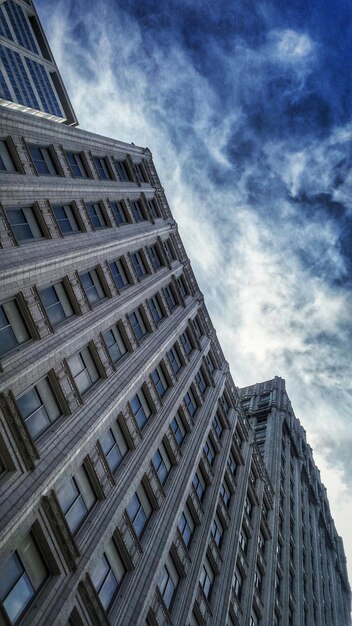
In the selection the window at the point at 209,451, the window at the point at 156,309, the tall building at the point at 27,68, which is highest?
the tall building at the point at 27,68

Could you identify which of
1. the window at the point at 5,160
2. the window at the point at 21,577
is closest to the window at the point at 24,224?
the window at the point at 5,160

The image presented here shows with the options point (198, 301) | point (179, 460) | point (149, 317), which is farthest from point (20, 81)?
point (179, 460)

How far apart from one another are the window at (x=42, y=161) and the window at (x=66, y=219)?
2205mm

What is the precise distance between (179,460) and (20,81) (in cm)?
14281

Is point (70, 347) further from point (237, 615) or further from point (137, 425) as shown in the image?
point (237, 615)

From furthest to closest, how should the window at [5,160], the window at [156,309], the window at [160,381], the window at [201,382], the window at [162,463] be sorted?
the window at [201,382]
the window at [156,309]
the window at [160,381]
the window at [162,463]
the window at [5,160]

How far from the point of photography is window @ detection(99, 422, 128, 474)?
22.2 meters

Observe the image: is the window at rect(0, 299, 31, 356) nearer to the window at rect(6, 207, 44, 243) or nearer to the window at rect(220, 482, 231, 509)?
the window at rect(6, 207, 44, 243)

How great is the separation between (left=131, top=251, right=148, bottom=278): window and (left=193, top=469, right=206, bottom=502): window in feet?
51.4

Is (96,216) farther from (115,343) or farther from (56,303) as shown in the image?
(56,303)

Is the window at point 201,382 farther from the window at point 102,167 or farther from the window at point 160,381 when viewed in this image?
the window at point 102,167

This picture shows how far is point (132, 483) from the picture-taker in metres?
22.2

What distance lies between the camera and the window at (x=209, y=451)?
35559mm

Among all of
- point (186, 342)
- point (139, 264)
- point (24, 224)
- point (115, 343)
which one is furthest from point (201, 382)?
point (24, 224)
